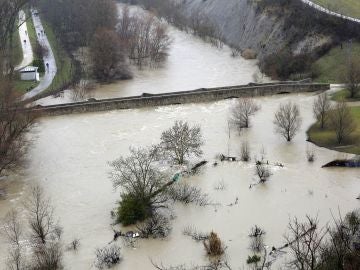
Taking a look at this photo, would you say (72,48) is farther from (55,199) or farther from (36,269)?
(36,269)

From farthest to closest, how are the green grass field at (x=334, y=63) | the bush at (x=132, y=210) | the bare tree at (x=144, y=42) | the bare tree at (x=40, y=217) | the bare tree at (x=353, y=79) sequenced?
the bare tree at (x=144, y=42) → the green grass field at (x=334, y=63) → the bare tree at (x=353, y=79) → the bush at (x=132, y=210) → the bare tree at (x=40, y=217)

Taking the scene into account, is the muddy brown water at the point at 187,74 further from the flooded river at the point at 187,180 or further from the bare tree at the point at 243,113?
Answer: the bare tree at the point at 243,113

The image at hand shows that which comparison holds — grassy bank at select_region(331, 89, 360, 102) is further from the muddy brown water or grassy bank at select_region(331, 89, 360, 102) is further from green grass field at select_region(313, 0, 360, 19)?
green grass field at select_region(313, 0, 360, 19)

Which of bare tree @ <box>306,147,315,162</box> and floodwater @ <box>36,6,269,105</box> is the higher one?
floodwater @ <box>36,6,269,105</box>

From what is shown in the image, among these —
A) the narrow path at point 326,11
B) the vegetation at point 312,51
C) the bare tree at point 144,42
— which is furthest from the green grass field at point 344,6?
the bare tree at point 144,42

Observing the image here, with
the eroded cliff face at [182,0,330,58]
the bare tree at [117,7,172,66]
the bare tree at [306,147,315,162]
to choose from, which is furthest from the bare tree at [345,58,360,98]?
the bare tree at [117,7,172,66]
